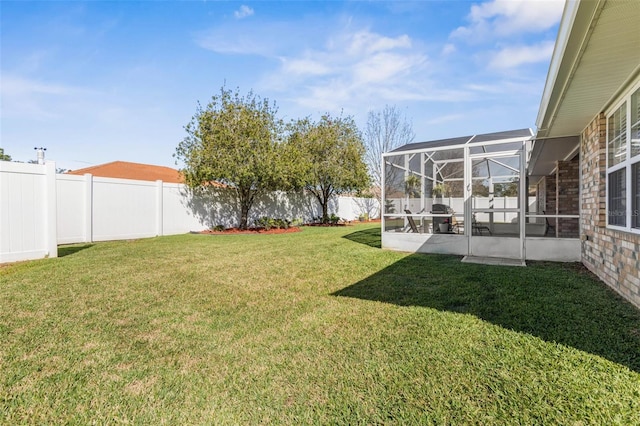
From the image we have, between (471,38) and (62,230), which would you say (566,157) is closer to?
(471,38)

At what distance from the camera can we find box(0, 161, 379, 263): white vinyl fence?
6805mm

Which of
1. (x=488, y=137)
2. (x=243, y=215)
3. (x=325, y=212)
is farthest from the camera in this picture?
(x=325, y=212)

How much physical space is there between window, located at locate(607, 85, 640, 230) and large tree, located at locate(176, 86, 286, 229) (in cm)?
1093

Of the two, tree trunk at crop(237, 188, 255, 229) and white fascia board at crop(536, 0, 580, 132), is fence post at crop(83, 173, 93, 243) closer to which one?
tree trunk at crop(237, 188, 255, 229)

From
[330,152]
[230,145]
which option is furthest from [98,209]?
[330,152]

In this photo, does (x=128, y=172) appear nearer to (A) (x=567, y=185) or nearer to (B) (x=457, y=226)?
(B) (x=457, y=226)

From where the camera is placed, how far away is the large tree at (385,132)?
2539 cm

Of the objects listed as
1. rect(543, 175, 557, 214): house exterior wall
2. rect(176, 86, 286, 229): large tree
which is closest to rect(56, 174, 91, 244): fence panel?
rect(176, 86, 286, 229): large tree

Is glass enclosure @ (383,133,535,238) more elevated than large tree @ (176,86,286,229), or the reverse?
large tree @ (176,86,286,229)

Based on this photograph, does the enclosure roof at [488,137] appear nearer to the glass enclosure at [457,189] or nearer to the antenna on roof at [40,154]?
the glass enclosure at [457,189]

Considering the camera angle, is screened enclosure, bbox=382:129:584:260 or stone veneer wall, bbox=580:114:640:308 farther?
screened enclosure, bbox=382:129:584:260

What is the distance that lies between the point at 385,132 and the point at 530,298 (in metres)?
22.8

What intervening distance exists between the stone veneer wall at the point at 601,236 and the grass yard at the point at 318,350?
301mm

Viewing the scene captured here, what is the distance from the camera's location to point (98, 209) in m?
10.5
